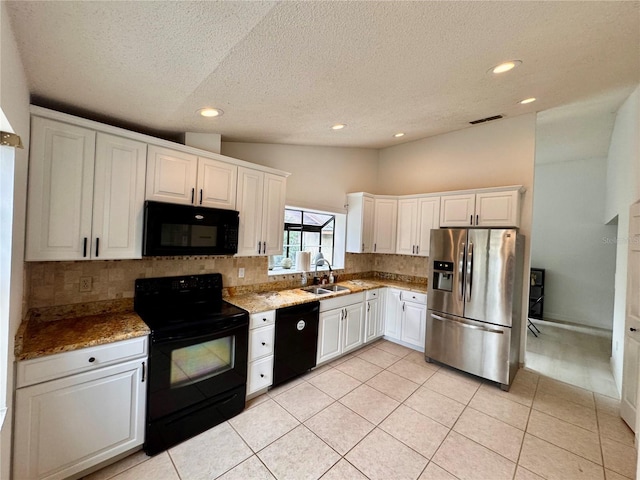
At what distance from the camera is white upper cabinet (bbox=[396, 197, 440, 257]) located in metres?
3.81

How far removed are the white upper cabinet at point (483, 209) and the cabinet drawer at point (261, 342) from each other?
8.67ft

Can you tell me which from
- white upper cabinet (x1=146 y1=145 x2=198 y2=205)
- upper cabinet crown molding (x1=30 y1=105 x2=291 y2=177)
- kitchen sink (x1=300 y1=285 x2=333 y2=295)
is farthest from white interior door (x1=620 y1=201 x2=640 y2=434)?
white upper cabinet (x1=146 y1=145 x2=198 y2=205)

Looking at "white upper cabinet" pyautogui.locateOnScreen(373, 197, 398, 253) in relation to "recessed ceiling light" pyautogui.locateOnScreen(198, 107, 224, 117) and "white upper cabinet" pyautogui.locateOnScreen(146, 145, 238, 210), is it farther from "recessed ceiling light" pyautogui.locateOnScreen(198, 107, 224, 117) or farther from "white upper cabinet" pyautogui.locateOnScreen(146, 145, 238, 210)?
"recessed ceiling light" pyautogui.locateOnScreen(198, 107, 224, 117)

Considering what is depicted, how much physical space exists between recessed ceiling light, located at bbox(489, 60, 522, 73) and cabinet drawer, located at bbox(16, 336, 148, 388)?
3.17 metres

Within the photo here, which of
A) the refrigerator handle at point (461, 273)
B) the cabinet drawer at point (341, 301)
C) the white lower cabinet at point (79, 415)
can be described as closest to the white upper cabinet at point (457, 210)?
the refrigerator handle at point (461, 273)

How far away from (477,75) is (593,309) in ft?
18.6

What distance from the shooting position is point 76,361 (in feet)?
5.32

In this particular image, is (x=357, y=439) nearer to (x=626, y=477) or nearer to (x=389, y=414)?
(x=389, y=414)

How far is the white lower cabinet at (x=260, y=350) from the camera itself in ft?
8.27

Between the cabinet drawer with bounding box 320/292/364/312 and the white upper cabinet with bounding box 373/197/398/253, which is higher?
the white upper cabinet with bounding box 373/197/398/253

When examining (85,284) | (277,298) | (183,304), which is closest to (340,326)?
(277,298)

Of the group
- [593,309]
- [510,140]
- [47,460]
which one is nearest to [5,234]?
[47,460]

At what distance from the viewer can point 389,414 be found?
2.44 metres

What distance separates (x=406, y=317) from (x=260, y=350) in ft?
7.26
